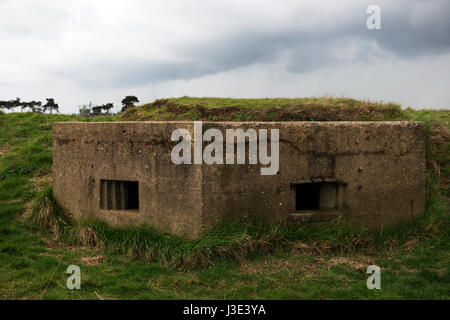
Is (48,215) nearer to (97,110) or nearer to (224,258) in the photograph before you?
(224,258)

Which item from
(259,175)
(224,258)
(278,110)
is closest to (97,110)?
(278,110)

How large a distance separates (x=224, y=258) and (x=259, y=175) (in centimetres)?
A: 114

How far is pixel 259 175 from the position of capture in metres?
5.60

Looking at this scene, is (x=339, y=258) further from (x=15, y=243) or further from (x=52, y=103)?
(x=52, y=103)

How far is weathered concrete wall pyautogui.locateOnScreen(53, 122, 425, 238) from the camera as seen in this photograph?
5.52 meters

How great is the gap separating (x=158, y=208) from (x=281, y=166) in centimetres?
171

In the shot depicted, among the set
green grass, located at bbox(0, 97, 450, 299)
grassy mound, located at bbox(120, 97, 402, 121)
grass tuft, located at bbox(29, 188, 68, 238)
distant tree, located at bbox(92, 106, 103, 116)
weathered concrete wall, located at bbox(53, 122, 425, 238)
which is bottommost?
green grass, located at bbox(0, 97, 450, 299)

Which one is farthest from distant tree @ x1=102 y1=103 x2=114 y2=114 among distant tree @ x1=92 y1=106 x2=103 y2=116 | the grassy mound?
the grassy mound

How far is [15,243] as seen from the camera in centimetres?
610

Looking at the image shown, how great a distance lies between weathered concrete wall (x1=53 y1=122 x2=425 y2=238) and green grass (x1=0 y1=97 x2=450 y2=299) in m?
0.23

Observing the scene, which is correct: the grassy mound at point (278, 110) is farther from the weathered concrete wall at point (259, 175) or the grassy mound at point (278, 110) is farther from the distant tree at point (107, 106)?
the distant tree at point (107, 106)

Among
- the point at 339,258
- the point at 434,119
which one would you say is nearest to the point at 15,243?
the point at 339,258

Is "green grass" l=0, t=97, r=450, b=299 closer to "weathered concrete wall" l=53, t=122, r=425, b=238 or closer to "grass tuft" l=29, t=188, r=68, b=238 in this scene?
"grass tuft" l=29, t=188, r=68, b=238

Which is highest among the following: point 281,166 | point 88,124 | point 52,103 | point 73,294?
point 52,103
